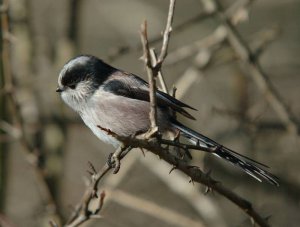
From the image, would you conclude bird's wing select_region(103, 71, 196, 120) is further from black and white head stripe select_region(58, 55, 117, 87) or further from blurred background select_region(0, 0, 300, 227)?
blurred background select_region(0, 0, 300, 227)

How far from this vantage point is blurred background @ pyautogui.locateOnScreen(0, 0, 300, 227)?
5.24 meters

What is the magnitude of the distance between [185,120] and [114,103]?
1.90 meters

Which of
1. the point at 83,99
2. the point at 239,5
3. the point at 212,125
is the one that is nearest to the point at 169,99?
the point at 83,99

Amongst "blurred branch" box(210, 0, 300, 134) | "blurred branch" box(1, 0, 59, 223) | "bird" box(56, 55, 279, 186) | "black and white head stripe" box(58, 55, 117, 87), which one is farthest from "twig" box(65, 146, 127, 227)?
"blurred branch" box(210, 0, 300, 134)

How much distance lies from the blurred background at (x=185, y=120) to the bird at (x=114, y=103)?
51 cm

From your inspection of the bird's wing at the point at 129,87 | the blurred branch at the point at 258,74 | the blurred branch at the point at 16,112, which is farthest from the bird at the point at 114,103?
the blurred branch at the point at 258,74

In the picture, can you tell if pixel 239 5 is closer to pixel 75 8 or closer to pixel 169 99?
pixel 75 8

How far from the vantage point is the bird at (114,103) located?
13.1 ft

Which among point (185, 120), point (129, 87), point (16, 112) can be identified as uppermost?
point (185, 120)

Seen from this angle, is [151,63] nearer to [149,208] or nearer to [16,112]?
[16,112]

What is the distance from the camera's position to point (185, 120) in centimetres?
591

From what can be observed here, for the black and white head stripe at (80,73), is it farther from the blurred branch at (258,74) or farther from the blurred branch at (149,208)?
the blurred branch at (258,74)

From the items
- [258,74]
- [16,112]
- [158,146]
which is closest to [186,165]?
[158,146]

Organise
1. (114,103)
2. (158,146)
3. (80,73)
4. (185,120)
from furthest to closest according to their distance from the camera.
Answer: (185,120)
(80,73)
(114,103)
(158,146)
